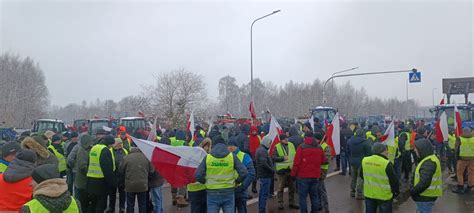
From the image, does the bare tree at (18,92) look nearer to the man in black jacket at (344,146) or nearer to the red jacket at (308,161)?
the man in black jacket at (344,146)

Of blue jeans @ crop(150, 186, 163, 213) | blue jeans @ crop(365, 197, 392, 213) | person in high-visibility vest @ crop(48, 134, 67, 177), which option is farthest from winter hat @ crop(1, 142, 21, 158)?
blue jeans @ crop(365, 197, 392, 213)

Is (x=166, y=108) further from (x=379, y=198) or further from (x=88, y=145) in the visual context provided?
(x=379, y=198)

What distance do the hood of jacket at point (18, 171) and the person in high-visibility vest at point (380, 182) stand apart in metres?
5.15

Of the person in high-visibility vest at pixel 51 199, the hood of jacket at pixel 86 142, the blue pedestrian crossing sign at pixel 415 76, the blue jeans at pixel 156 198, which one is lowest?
the blue jeans at pixel 156 198

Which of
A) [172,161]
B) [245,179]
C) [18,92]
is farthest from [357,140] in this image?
[18,92]

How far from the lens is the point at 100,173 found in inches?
298

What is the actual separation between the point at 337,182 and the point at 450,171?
5017mm

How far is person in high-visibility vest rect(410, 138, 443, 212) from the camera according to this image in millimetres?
6254

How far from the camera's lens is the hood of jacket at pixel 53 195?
3.48m

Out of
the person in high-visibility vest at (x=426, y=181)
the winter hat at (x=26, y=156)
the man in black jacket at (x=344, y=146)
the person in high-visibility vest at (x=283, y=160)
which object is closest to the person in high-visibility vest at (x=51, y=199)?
the winter hat at (x=26, y=156)

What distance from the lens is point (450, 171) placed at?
14.6 meters

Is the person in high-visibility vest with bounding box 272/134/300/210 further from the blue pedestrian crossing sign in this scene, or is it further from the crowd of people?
the blue pedestrian crossing sign

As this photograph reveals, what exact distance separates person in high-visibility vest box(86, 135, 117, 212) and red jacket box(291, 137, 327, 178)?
12.3 feet

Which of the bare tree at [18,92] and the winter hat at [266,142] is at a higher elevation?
the bare tree at [18,92]
